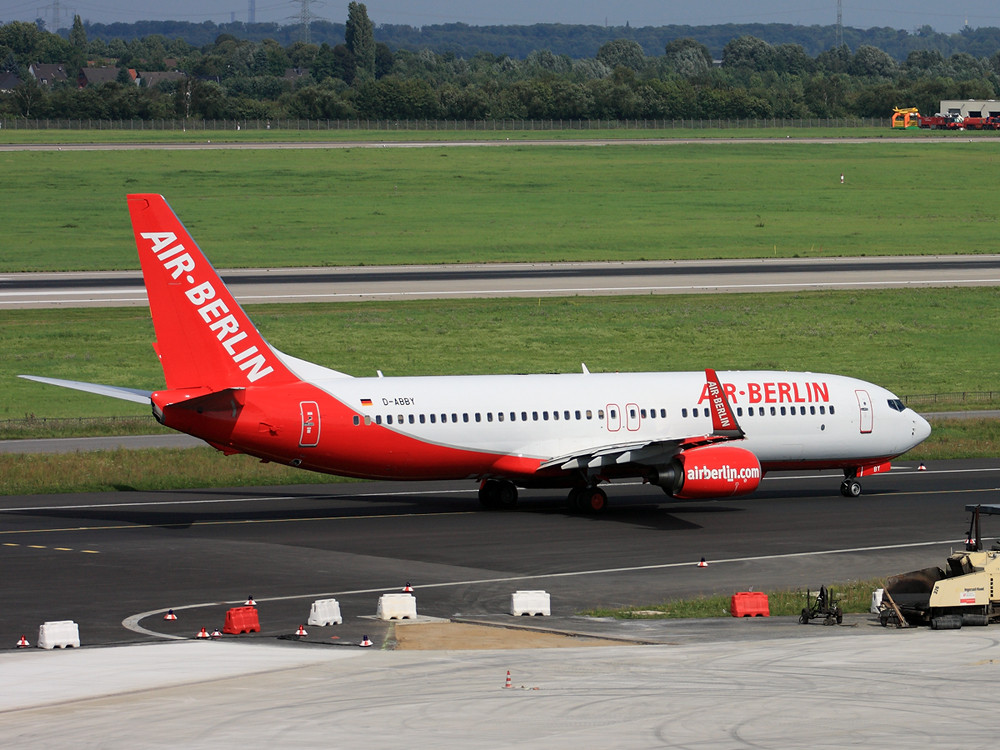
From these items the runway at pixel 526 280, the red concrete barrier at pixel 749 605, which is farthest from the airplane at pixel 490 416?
the runway at pixel 526 280

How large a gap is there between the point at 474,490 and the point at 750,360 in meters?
29.9

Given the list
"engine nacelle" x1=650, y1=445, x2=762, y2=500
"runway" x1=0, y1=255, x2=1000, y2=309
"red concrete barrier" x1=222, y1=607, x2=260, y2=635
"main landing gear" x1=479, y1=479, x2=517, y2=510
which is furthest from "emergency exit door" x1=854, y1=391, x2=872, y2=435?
"runway" x1=0, y1=255, x2=1000, y2=309

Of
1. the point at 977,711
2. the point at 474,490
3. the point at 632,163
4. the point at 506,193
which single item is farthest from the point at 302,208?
the point at 977,711

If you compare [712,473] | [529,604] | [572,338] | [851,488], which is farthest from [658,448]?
[572,338]

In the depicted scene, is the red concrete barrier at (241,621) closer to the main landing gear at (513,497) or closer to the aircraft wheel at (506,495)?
the main landing gear at (513,497)

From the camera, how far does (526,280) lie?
101 meters

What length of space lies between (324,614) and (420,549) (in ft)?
32.1

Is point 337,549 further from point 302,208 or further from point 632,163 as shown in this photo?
point 632,163

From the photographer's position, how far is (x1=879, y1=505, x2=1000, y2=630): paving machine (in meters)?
31.4

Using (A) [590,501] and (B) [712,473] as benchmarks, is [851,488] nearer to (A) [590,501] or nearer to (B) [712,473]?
(B) [712,473]

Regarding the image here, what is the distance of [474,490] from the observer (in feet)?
173

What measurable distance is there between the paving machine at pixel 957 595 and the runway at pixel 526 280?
62782mm

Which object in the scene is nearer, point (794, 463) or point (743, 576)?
point (743, 576)

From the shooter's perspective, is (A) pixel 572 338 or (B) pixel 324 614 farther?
(A) pixel 572 338
